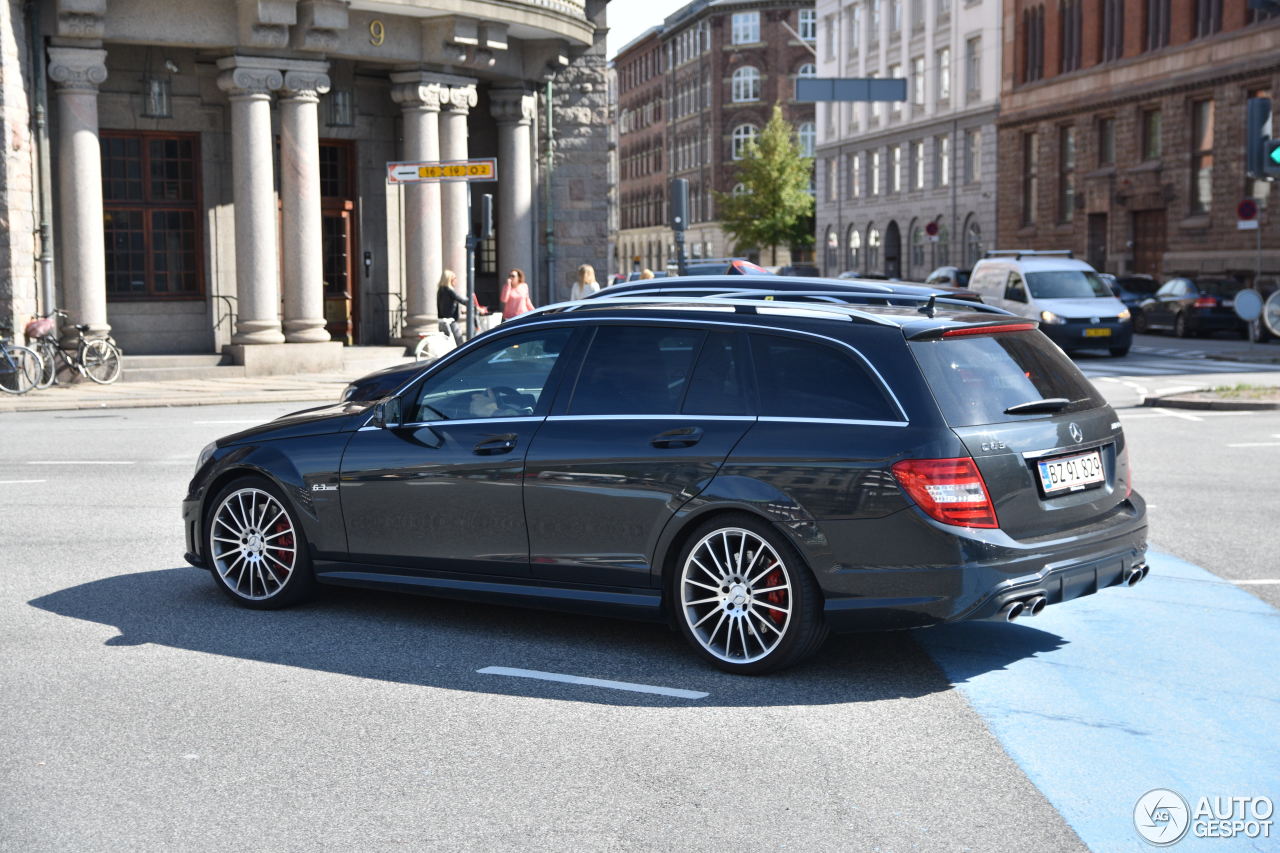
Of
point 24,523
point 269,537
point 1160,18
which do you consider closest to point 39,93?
point 24,523

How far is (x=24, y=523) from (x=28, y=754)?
556cm

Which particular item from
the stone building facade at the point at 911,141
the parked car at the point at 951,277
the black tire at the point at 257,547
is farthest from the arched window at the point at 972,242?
the black tire at the point at 257,547

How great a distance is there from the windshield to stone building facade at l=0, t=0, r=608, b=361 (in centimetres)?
820

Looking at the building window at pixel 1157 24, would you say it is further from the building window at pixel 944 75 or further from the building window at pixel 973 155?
the building window at pixel 944 75

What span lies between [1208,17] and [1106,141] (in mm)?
6943

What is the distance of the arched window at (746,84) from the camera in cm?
10925

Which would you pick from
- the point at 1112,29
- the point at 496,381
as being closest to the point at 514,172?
the point at 496,381

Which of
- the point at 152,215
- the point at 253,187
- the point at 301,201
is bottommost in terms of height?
the point at 152,215

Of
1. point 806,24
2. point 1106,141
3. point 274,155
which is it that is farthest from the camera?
point 806,24

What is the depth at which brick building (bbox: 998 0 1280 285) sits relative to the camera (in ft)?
Answer: 145

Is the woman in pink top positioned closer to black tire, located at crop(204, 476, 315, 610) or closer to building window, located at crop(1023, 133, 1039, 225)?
black tire, located at crop(204, 476, 315, 610)

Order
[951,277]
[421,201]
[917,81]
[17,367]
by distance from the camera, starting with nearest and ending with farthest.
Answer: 1. [17,367]
2. [421,201]
3. [951,277]
4. [917,81]

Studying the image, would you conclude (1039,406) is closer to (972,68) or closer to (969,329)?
(969,329)

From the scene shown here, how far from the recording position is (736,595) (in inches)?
254
